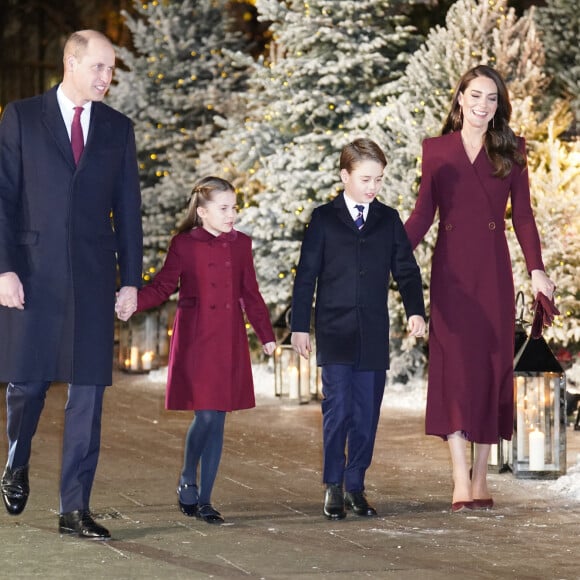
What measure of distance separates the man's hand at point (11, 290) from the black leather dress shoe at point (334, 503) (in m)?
1.88

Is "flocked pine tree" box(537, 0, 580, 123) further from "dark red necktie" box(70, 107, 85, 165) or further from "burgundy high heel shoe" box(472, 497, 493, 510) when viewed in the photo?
"dark red necktie" box(70, 107, 85, 165)

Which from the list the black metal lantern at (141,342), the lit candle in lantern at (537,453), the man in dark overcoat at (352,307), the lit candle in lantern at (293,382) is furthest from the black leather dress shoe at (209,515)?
the black metal lantern at (141,342)

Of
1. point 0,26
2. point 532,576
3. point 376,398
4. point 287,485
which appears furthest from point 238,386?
point 0,26

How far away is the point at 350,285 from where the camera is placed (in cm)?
819

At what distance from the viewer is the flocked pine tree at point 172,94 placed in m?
20.8

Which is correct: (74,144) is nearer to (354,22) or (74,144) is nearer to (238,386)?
(238,386)

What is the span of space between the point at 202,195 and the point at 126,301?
3.03ft

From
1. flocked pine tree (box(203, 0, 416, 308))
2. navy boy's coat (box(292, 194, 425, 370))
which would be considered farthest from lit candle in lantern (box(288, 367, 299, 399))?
navy boy's coat (box(292, 194, 425, 370))

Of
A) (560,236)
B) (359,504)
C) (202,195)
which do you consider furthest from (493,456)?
(560,236)

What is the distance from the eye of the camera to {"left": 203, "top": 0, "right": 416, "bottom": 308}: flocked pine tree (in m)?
17.2

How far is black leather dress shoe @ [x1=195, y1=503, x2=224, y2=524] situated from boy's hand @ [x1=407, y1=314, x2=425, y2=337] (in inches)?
51.6

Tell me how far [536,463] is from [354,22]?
28.6 ft

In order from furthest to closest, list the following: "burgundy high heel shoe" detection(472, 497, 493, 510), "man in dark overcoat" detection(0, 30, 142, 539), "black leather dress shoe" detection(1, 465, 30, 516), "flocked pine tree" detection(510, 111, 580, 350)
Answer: "flocked pine tree" detection(510, 111, 580, 350) < "burgundy high heel shoe" detection(472, 497, 493, 510) < "black leather dress shoe" detection(1, 465, 30, 516) < "man in dark overcoat" detection(0, 30, 142, 539)

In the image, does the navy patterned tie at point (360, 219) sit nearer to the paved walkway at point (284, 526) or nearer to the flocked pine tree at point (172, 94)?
the paved walkway at point (284, 526)
